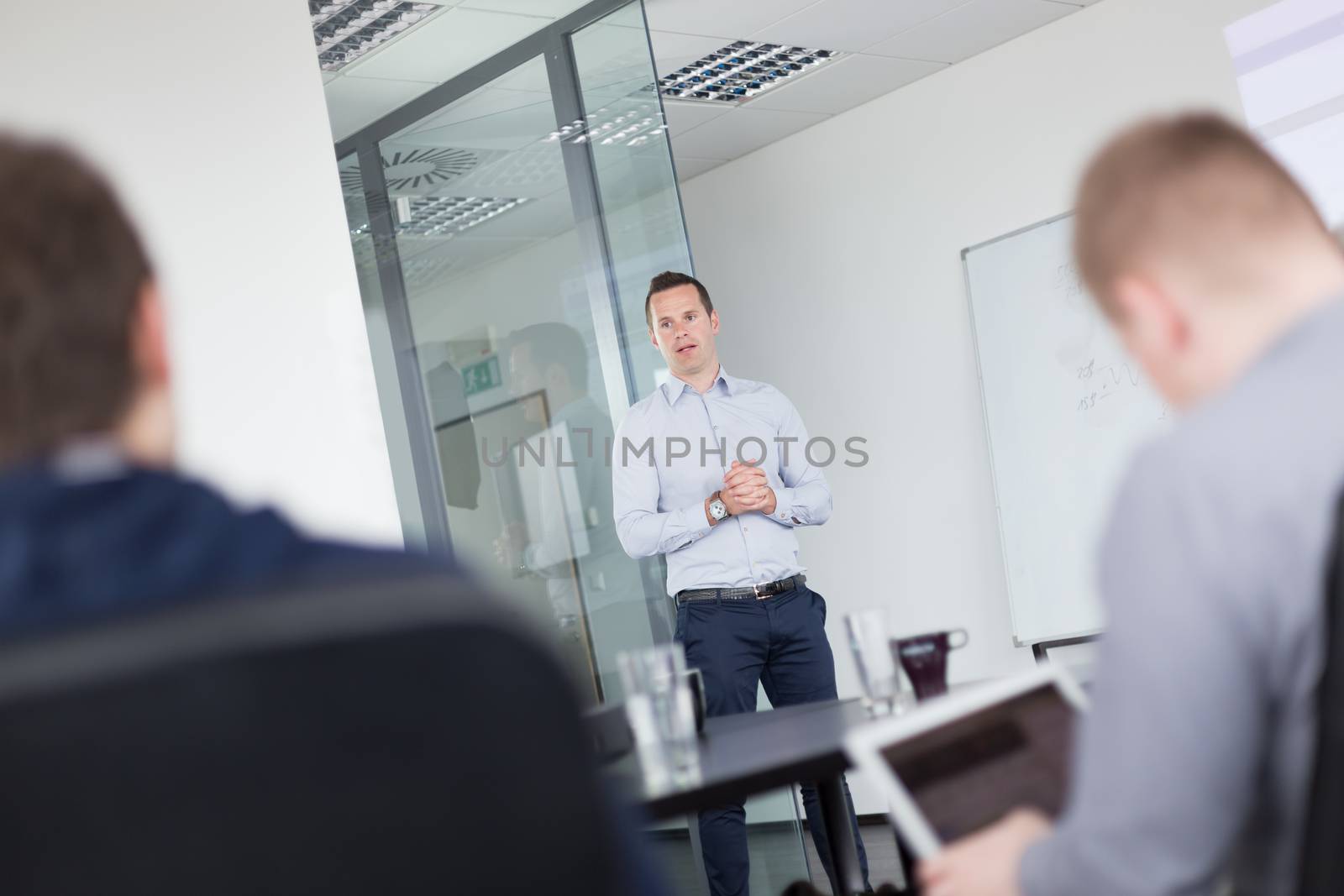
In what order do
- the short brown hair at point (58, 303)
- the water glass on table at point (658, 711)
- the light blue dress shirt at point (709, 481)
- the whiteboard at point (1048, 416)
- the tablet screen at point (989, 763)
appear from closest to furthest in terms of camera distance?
the short brown hair at point (58, 303)
the tablet screen at point (989, 763)
the water glass on table at point (658, 711)
the light blue dress shirt at point (709, 481)
the whiteboard at point (1048, 416)

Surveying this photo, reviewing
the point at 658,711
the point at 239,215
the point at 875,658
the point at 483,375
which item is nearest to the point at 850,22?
the point at 483,375

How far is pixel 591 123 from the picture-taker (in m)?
4.28

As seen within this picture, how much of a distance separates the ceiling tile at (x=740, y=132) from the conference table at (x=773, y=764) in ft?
12.5

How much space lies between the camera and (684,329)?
3.86 metres

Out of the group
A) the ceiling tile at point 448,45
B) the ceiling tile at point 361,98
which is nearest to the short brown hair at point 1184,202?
the ceiling tile at point 448,45

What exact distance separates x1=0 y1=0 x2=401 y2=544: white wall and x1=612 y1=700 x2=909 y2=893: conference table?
1.14 metres

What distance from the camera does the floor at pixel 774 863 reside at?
14.0 ft

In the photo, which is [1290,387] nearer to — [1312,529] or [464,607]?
[1312,529]

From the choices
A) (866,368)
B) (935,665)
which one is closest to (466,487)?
(866,368)

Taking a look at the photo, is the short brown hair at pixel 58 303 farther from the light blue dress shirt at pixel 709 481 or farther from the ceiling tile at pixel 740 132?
the ceiling tile at pixel 740 132

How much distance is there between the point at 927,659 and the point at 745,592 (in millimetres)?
1837

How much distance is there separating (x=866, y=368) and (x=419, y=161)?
2087 millimetres

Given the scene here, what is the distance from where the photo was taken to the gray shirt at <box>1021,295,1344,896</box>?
0.92m

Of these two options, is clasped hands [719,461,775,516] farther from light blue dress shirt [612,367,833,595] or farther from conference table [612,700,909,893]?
conference table [612,700,909,893]
